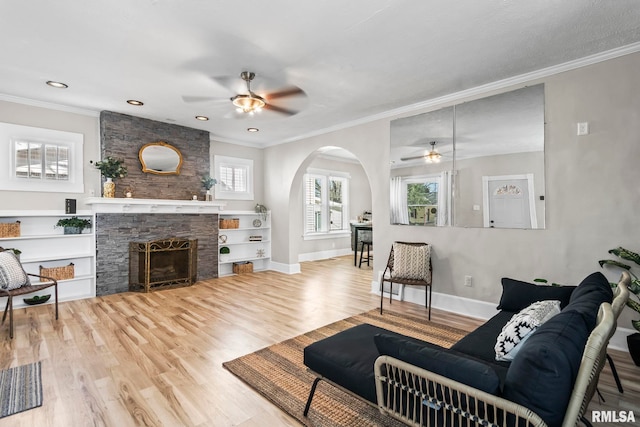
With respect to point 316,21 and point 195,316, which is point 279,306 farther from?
point 316,21

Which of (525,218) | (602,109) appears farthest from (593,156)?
(525,218)

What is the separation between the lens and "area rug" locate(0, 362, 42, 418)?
2.11 meters

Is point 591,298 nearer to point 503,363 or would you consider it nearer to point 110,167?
point 503,363

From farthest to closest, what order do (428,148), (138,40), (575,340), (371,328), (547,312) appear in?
1. (428,148)
2. (138,40)
3. (371,328)
4. (547,312)
5. (575,340)

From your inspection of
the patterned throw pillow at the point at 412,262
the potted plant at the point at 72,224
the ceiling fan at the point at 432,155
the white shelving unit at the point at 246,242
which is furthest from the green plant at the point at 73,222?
the ceiling fan at the point at 432,155

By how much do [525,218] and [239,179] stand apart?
5.23 metres

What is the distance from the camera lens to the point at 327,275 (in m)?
6.39

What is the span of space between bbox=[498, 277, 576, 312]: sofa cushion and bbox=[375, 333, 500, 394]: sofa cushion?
1.70 metres

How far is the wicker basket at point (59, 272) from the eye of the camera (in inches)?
171

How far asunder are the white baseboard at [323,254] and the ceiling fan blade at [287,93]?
189 inches

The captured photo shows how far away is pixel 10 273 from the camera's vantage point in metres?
3.33

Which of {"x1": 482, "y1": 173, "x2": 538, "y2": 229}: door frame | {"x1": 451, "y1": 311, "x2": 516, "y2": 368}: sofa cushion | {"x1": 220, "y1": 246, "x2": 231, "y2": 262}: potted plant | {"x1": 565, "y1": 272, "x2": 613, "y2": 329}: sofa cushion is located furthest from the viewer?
{"x1": 220, "y1": 246, "x2": 231, "y2": 262}: potted plant

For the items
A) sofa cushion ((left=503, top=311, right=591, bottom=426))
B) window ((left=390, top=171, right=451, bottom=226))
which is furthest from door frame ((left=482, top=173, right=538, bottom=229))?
sofa cushion ((left=503, top=311, right=591, bottom=426))

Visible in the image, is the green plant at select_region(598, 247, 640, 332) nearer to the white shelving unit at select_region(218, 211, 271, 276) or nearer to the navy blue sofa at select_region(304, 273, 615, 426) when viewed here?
the navy blue sofa at select_region(304, 273, 615, 426)
